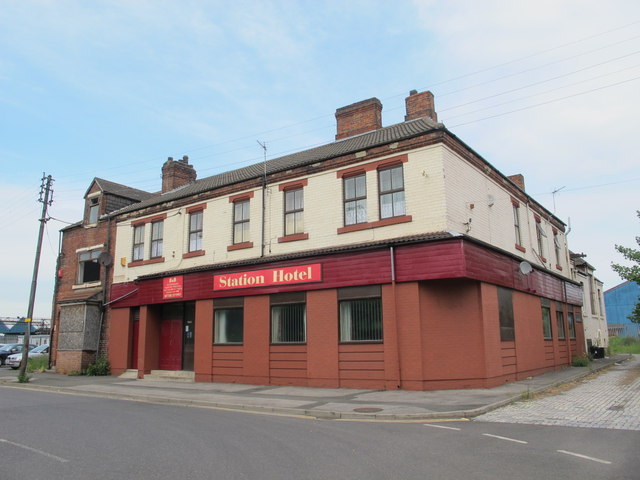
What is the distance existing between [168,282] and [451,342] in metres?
12.7

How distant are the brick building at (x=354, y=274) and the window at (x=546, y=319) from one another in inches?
5.6

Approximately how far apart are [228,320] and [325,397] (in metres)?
7.01

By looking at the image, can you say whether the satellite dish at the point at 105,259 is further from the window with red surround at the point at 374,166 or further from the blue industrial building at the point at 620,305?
the blue industrial building at the point at 620,305

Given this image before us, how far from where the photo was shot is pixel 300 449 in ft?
25.2

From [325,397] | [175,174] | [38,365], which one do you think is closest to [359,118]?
[175,174]

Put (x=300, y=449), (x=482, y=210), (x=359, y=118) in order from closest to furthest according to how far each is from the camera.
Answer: (x=300, y=449), (x=482, y=210), (x=359, y=118)

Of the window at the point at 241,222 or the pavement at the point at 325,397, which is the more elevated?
the window at the point at 241,222

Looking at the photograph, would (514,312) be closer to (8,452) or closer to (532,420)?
(532,420)

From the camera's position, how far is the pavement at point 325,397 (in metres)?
11.0

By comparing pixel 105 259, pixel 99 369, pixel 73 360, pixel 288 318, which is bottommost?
pixel 99 369

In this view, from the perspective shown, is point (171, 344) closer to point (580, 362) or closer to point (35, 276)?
Result: point (35, 276)

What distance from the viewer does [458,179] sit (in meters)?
16.3

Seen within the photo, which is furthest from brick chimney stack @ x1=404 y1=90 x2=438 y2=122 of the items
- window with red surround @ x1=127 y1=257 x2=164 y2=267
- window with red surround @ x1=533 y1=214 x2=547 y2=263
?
window with red surround @ x1=127 y1=257 x2=164 y2=267

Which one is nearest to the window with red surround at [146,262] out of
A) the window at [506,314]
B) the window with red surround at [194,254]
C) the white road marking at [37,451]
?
the window with red surround at [194,254]
